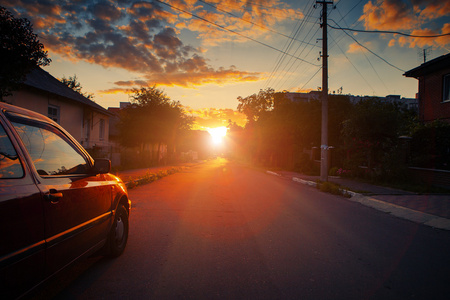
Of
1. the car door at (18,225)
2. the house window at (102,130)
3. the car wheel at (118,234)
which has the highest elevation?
the house window at (102,130)

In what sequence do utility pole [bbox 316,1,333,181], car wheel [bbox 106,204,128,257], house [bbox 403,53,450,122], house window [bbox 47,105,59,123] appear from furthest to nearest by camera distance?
house window [bbox 47,105,59,123] < house [bbox 403,53,450,122] < utility pole [bbox 316,1,333,181] < car wheel [bbox 106,204,128,257]

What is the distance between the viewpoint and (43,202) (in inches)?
91.5

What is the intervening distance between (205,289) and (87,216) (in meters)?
1.51

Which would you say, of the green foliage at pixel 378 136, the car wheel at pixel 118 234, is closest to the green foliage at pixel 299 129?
the green foliage at pixel 378 136

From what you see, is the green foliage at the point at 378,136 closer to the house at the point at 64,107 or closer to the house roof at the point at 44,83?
the house at the point at 64,107

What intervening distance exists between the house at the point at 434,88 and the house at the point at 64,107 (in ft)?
72.3

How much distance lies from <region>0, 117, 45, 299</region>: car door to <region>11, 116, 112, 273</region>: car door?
0.39 feet

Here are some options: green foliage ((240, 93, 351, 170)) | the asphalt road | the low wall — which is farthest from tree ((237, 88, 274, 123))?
the asphalt road

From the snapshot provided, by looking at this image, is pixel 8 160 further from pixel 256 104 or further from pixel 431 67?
pixel 256 104

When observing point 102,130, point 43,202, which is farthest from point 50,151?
point 102,130

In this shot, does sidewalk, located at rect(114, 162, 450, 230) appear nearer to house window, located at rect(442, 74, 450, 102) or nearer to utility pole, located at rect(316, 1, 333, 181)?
utility pole, located at rect(316, 1, 333, 181)

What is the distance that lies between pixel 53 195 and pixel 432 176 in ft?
48.4

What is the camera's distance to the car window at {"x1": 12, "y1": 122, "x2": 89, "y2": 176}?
2.52 m

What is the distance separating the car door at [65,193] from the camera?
2453mm
